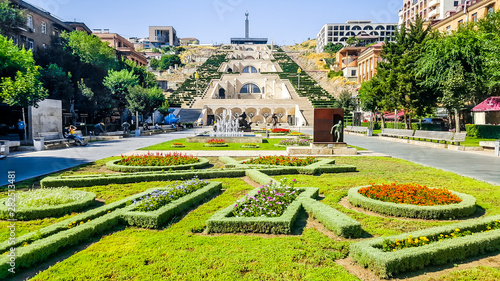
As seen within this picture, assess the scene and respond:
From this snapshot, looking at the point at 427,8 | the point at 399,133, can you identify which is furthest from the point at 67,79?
the point at 427,8

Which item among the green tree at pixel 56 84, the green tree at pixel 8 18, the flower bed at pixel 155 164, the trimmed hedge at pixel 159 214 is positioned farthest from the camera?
the green tree at pixel 8 18

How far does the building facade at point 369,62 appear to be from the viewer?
60.0m

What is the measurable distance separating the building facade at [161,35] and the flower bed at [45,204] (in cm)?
15370

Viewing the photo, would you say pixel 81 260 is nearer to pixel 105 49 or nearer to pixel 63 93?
pixel 63 93

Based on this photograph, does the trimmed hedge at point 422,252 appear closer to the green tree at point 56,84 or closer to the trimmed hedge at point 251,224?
the trimmed hedge at point 251,224

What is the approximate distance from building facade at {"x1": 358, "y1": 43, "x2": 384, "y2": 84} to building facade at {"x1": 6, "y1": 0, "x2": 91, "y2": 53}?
165 ft

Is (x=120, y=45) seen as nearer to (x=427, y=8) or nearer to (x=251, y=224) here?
(x=427, y=8)

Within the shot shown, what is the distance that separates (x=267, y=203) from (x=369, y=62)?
212 feet

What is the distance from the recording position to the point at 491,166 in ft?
39.5

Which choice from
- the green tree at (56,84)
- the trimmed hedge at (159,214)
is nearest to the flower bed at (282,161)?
the trimmed hedge at (159,214)

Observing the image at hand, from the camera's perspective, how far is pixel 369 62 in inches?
2522

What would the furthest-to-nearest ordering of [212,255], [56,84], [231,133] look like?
[56,84] < [231,133] < [212,255]

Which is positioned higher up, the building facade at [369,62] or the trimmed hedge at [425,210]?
the building facade at [369,62]

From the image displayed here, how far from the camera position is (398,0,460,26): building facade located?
5977cm
